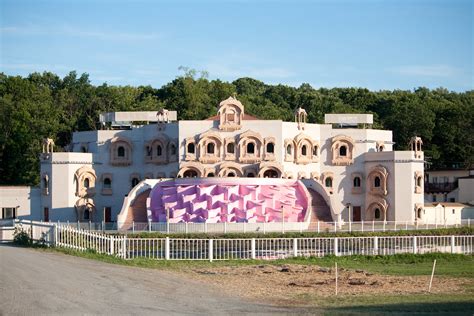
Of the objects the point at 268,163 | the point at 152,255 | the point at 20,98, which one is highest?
the point at 20,98

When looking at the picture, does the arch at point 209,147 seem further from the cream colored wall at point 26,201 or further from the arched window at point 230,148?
the cream colored wall at point 26,201

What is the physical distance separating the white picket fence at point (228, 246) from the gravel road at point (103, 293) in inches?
307

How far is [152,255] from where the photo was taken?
4331 cm

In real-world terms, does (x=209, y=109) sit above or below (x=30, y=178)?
above

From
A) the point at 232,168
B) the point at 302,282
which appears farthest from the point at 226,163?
the point at 302,282

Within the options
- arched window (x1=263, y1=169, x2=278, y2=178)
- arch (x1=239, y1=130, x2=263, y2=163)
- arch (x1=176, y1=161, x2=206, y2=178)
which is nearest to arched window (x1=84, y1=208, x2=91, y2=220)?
arch (x1=176, y1=161, x2=206, y2=178)

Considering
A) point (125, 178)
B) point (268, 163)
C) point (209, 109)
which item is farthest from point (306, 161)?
point (209, 109)

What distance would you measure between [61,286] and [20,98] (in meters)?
75.8

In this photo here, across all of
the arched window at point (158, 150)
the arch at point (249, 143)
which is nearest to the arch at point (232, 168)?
the arch at point (249, 143)

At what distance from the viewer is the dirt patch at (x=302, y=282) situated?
3009cm

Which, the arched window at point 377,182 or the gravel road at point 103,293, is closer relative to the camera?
the gravel road at point 103,293

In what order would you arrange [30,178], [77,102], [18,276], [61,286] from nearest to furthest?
1. [61,286]
2. [18,276]
3. [30,178]
4. [77,102]

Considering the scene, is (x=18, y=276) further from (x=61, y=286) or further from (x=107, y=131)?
(x=107, y=131)

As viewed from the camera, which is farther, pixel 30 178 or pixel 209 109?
pixel 209 109
